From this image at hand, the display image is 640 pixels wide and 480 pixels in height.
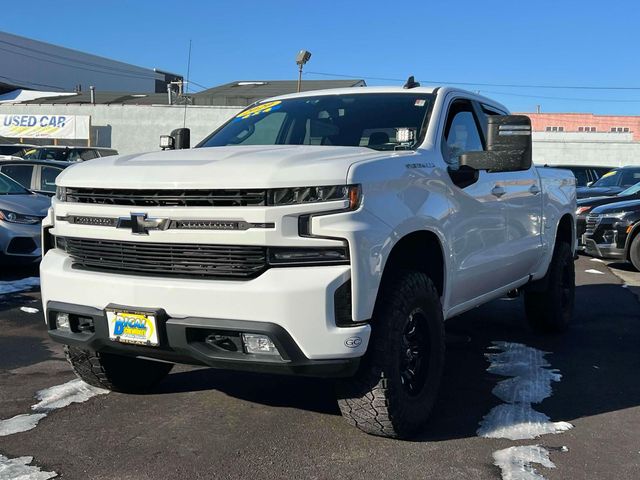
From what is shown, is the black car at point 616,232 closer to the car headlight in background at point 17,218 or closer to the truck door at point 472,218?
the truck door at point 472,218

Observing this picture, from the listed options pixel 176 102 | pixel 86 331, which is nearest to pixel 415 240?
pixel 86 331

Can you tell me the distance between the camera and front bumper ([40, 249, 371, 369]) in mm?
2957

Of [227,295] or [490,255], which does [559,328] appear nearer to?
[490,255]

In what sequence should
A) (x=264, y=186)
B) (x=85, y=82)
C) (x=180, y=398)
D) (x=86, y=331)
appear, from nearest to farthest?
(x=264, y=186) → (x=86, y=331) → (x=180, y=398) → (x=85, y=82)

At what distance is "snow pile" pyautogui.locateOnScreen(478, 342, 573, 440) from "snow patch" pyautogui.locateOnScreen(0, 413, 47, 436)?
253 cm

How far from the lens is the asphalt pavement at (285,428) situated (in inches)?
129

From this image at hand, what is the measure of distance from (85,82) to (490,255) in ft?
188

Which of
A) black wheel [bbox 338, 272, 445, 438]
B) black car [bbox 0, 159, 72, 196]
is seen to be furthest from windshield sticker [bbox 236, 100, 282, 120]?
black car [bbox 0, 159, 72, 196]

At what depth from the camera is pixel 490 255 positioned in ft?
15.1

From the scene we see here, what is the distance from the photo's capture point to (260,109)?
5000 millimetres

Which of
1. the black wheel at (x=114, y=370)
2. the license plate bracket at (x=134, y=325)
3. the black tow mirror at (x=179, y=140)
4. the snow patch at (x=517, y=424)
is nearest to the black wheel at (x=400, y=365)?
the snow patch at (x=517, y=424)

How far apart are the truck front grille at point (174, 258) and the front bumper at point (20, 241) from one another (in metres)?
5.35

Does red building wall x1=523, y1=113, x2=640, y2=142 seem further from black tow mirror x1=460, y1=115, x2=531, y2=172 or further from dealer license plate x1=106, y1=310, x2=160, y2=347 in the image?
dealer license plate x1=106, y1=310, x2=160, y2=347

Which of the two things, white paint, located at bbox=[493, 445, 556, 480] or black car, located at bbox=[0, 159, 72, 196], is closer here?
white paint, located at bbox=[493, 445, 556, 480]
